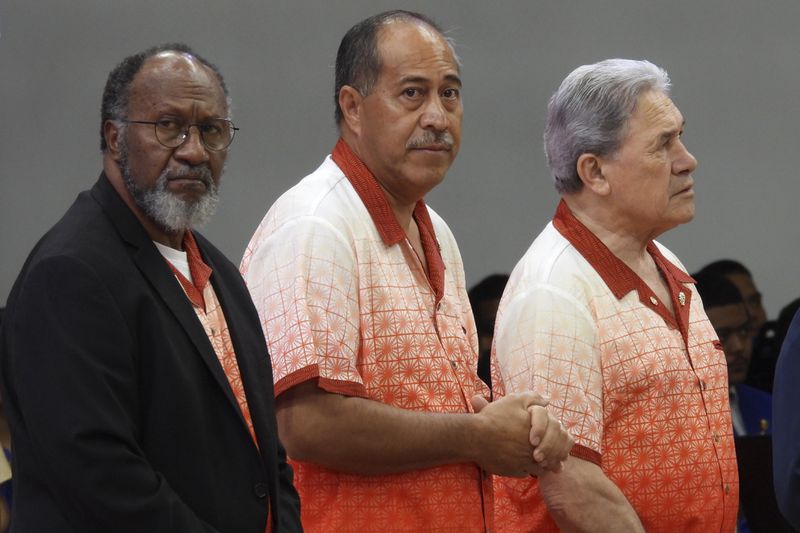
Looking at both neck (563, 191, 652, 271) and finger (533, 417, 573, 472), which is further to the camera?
neck (563, 191, 652, 271)

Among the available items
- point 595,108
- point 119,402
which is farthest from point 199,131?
point 595,108

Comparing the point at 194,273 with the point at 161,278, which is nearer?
the point at 161,278

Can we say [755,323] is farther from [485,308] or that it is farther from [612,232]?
[612,232]

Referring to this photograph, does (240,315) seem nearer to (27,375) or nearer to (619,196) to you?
(27,375)

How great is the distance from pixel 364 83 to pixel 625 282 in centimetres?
71

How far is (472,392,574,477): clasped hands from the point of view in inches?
108

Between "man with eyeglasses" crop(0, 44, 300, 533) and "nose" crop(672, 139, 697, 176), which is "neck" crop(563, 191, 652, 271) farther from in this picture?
"man with eyeglasses" crop(0, 44, 300, 533)

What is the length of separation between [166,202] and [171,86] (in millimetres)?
208

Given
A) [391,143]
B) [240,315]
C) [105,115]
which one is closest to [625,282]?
[391,143]

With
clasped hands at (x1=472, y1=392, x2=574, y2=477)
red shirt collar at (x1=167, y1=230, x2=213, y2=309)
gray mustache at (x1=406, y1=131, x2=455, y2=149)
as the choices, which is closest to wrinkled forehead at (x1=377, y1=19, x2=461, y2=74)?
gray mustache at (x1=406, y1=131, x2=455, y2=149)

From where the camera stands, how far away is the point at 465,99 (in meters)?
5.05

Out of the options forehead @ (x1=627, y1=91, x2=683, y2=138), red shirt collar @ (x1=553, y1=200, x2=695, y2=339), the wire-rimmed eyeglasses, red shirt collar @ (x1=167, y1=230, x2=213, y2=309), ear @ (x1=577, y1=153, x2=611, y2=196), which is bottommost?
red shirt collar @ (x1=553, y1=200, x2=695, y2=339)

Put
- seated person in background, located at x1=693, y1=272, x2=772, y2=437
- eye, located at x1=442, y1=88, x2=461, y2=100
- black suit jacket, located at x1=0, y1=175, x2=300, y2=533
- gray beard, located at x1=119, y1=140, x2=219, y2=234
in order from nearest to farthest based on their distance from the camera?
black suit jacket, located at x1=0, y1=175, x2=300, y2=533 < gray beard, located at x1=119, y1=140, x2=219, y2=234 < eye, located at x1=442, y1=88, x2=461, y2=100 < seated person in background, located at x1=693, y1=272, x2=772, y2=437

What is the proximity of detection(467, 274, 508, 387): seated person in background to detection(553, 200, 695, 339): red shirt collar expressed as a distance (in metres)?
1.46
